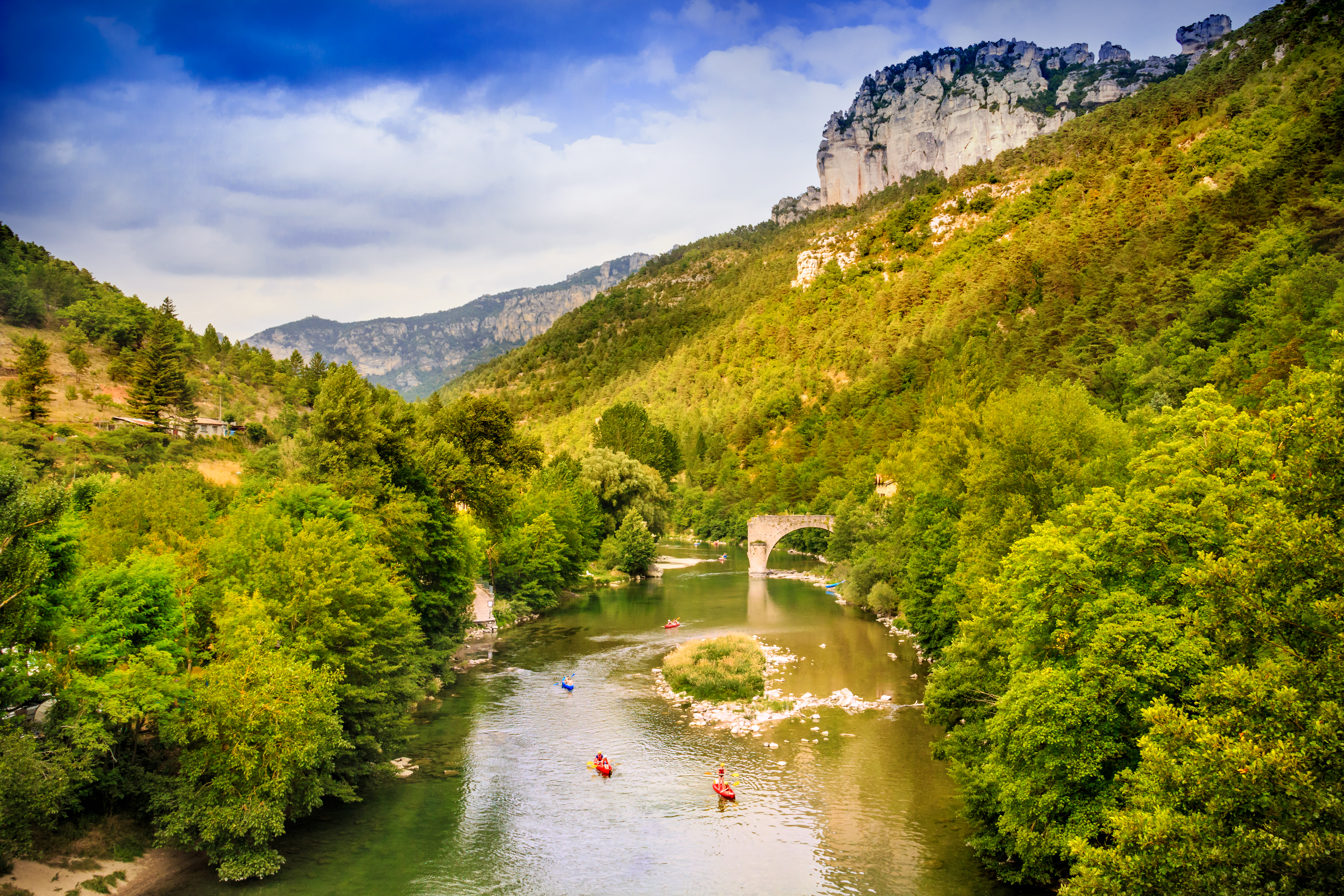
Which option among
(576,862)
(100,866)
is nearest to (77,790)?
(100,866)

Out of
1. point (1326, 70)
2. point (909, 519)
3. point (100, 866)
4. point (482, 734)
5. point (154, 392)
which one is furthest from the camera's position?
point (1326, 70)

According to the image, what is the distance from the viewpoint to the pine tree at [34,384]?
5428 cm

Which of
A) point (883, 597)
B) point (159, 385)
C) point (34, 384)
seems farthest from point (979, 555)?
point (159, 385)

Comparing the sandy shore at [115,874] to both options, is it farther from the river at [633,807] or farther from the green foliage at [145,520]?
the green foliage at [145,520]

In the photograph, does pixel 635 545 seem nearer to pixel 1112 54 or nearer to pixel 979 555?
pixel 979 555

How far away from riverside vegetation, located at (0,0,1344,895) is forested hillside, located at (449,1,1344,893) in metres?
0.09

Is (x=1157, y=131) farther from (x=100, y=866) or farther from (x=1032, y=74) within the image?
(x=100, y=866)

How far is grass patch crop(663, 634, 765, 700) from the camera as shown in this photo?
3544cm

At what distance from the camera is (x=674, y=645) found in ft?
144

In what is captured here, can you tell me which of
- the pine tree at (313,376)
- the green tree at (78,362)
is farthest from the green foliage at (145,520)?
the pine tree at (313,376)

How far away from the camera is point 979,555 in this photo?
26.7 meters

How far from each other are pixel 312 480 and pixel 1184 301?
5484 centimetres

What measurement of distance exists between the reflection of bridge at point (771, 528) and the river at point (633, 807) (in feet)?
110

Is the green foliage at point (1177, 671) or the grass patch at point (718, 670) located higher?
the green foliage at point (1177, 671)
